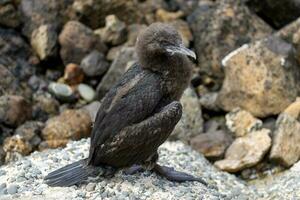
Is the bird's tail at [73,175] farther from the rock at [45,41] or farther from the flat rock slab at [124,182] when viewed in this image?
the rock at [45,41]

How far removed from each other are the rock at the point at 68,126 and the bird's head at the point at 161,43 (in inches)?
87.7

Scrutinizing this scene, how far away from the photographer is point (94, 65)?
852 centimetres

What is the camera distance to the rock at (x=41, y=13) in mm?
8781

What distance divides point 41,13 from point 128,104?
141 inches

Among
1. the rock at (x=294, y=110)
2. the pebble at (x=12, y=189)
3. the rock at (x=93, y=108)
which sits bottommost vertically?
the rock at (x=294, y=110)

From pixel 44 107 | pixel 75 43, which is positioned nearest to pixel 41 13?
pixel 75 43

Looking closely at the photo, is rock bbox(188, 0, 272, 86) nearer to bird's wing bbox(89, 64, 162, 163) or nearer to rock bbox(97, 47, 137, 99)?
rock bbox(97, 47, 137, 99)

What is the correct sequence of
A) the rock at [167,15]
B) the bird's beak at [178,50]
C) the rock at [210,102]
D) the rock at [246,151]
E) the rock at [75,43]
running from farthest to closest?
the rock at [167,15]
the rock at [75,43]
the rock at [210,102]
the rock at [246,151]
the bird's beak at [178,50]

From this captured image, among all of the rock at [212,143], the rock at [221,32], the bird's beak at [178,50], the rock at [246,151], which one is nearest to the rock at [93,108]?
the rock at [212,143]

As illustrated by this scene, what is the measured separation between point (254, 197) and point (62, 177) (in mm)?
1793

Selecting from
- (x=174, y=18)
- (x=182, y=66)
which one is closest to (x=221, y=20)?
(x=174, y=18)

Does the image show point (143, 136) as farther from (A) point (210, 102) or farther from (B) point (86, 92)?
(B) point (86, 92)

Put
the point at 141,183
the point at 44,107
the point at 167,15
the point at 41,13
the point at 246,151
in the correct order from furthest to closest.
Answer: the point at 167,15
the point at 41,13
the point at 44,107
the point at 246,151
the point at 141,183

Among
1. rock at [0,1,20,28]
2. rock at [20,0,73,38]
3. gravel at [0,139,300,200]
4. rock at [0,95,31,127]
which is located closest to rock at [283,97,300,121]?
gravel at [0,139,300,200]
